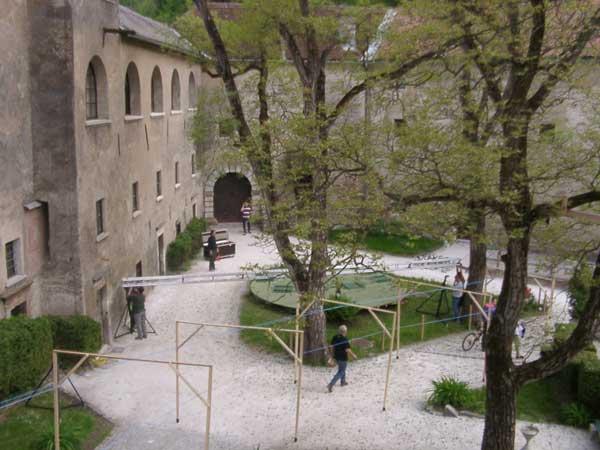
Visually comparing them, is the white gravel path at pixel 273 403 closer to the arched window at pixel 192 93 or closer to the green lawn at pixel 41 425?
the green lawn at pixel 41 425

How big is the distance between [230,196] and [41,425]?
74.1ft

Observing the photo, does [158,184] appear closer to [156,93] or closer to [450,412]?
[156,93]

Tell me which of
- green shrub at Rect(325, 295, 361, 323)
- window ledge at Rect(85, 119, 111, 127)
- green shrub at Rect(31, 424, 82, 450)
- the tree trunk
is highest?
window ledge at Rect(85, 119, 111, 127)

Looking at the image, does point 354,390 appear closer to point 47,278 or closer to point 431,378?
point 431,378

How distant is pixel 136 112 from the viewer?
21062mm

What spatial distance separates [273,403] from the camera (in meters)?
14.4

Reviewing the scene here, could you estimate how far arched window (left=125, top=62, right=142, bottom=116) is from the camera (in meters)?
20.7

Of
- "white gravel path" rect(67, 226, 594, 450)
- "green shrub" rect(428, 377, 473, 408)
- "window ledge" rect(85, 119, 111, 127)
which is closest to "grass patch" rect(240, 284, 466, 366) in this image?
"white gravel path" rect(67, 226, 594, 450)

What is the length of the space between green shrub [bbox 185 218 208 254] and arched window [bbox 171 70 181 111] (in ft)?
16.0

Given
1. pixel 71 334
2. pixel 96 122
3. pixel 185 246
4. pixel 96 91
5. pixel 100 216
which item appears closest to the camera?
pixel 71 334

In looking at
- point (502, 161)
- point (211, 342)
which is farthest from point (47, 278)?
point (502, 161)

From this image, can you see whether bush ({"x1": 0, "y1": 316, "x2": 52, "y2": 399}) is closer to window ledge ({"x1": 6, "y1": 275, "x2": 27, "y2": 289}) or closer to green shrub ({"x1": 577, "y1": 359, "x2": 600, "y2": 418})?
window ledge ({"x1": 6, "y1": 275, "x2": 27, "y2": 289})

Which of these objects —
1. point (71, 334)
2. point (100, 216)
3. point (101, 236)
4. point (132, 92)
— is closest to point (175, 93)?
point (132, 92)

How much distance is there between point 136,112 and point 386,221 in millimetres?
11146
